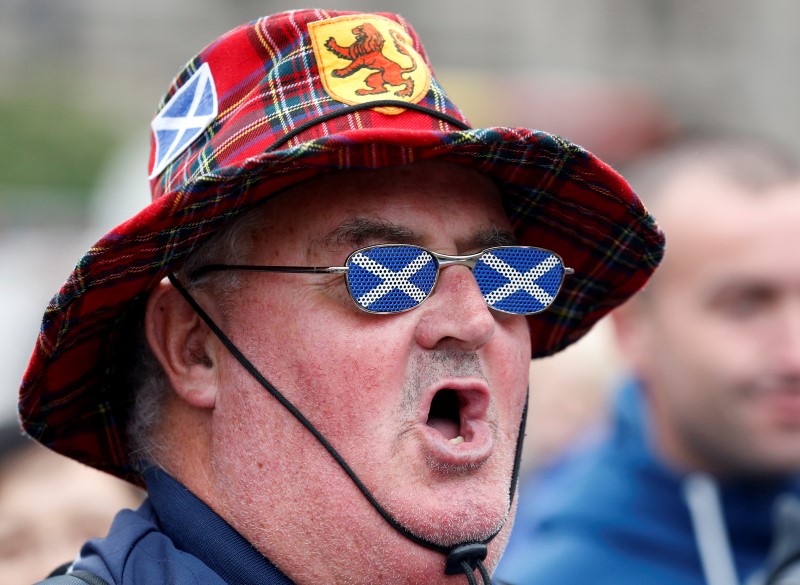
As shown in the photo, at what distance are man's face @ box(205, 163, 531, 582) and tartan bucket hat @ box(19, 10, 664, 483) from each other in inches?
4.5

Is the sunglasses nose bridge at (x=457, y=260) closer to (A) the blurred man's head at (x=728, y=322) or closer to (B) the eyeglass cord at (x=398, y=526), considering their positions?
(B) the eyeglass cord at (x=398, y=526)

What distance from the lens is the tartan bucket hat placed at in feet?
7.04

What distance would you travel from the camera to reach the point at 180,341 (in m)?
2.43

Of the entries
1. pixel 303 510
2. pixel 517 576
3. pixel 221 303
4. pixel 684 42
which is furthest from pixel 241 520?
pixel 684 42

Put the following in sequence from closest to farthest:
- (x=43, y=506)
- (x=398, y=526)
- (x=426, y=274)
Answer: (x=398, y=526), (x=426, y=274), (x=43, y=506)

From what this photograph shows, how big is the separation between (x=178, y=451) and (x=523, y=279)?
848 millimetres

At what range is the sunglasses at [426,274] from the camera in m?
2.23

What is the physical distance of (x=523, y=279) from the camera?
2422mm

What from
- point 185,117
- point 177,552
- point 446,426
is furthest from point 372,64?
point 177,552

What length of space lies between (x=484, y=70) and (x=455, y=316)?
86.1ft

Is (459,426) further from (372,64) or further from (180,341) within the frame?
(372,64)

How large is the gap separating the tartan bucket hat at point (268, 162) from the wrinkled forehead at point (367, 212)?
0.17ft

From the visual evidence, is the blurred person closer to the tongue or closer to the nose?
the tongue

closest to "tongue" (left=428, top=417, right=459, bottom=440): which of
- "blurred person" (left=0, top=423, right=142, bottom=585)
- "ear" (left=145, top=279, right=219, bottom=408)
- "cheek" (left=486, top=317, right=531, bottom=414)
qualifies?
"cheek" (left=486, top=317, right=531, bottom=414)
